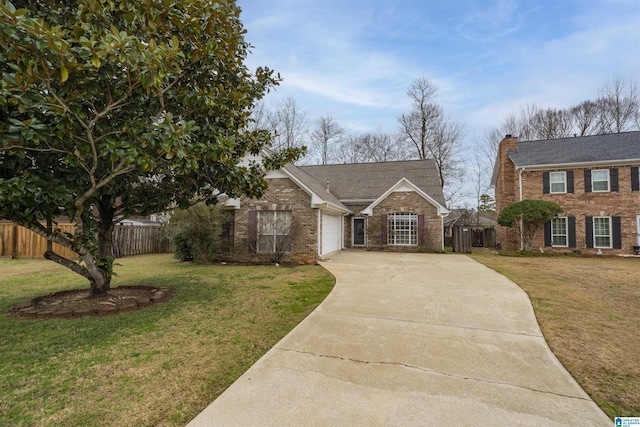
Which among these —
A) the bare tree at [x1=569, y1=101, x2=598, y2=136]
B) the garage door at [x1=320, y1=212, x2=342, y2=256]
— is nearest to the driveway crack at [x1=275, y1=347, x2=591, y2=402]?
the garage door at [x1=320, y1=212, x2=342, y2=256]

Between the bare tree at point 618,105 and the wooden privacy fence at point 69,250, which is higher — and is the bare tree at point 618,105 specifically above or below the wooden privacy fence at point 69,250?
above

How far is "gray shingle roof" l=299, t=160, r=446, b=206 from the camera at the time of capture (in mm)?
19188

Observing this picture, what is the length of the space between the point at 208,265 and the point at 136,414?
9.39m

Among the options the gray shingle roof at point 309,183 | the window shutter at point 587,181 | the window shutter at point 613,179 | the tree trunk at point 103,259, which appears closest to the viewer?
the tree trunk at point 103,259

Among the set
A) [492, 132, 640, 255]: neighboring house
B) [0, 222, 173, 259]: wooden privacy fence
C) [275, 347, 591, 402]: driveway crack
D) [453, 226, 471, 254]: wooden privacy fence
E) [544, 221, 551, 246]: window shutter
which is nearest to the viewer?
[275, 347, 591, 402]: driveway crack

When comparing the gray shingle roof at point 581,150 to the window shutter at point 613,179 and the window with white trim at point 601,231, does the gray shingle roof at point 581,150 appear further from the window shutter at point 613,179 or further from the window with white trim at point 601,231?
the window with white trim at point 601,231

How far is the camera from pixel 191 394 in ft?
8.95

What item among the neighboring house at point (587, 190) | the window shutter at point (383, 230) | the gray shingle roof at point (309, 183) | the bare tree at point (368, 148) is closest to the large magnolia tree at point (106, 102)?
the gray shingle roof at point (309, 183)

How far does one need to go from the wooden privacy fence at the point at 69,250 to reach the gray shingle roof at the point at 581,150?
66.6 feet

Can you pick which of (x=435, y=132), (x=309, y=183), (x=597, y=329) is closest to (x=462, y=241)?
(x=309, y=183)

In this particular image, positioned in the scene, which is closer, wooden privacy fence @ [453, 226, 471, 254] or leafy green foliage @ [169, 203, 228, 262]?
leafy green foliage @ [169, 203, 228, 262]

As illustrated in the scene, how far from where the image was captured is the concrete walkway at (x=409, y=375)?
7.91 feet

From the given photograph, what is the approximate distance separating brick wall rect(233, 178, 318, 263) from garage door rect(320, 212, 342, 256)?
1103 mm

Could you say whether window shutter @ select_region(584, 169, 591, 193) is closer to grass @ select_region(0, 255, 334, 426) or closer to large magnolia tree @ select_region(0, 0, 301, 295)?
grass @ select_region(0, 255, 334, 426)
